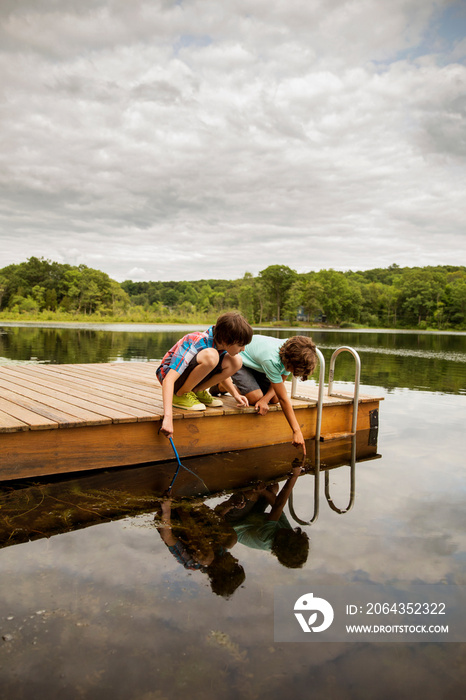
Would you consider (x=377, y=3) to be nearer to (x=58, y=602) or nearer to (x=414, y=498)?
(x=414, y=498)

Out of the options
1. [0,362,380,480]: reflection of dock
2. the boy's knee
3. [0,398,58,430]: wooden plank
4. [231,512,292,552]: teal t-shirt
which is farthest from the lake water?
the boy's knee

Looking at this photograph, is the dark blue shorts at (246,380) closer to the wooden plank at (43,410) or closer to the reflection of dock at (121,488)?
the reflection of dock at (121,488)

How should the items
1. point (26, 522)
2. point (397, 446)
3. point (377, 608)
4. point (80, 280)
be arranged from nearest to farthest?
point (377, 608) → point (26, 522) → point (397, 446) → point (80, 280)

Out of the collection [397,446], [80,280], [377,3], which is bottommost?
[397,446]

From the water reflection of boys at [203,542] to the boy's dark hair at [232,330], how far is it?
1.32 meters

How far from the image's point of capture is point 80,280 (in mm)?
62500

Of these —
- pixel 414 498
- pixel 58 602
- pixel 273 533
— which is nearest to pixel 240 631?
pixel 58 602

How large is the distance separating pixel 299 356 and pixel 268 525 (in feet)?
5.04

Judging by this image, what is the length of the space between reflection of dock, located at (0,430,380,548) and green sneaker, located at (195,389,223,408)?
1.77 feet

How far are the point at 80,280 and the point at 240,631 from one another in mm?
65044

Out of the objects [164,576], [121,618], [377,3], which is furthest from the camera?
[377,3]

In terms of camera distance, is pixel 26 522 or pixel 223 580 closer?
pixel 223 580

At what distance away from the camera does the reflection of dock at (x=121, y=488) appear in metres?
2.97

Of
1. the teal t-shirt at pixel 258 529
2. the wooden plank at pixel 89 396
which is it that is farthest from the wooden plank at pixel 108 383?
the teal t-shirt at pixel 258 529
